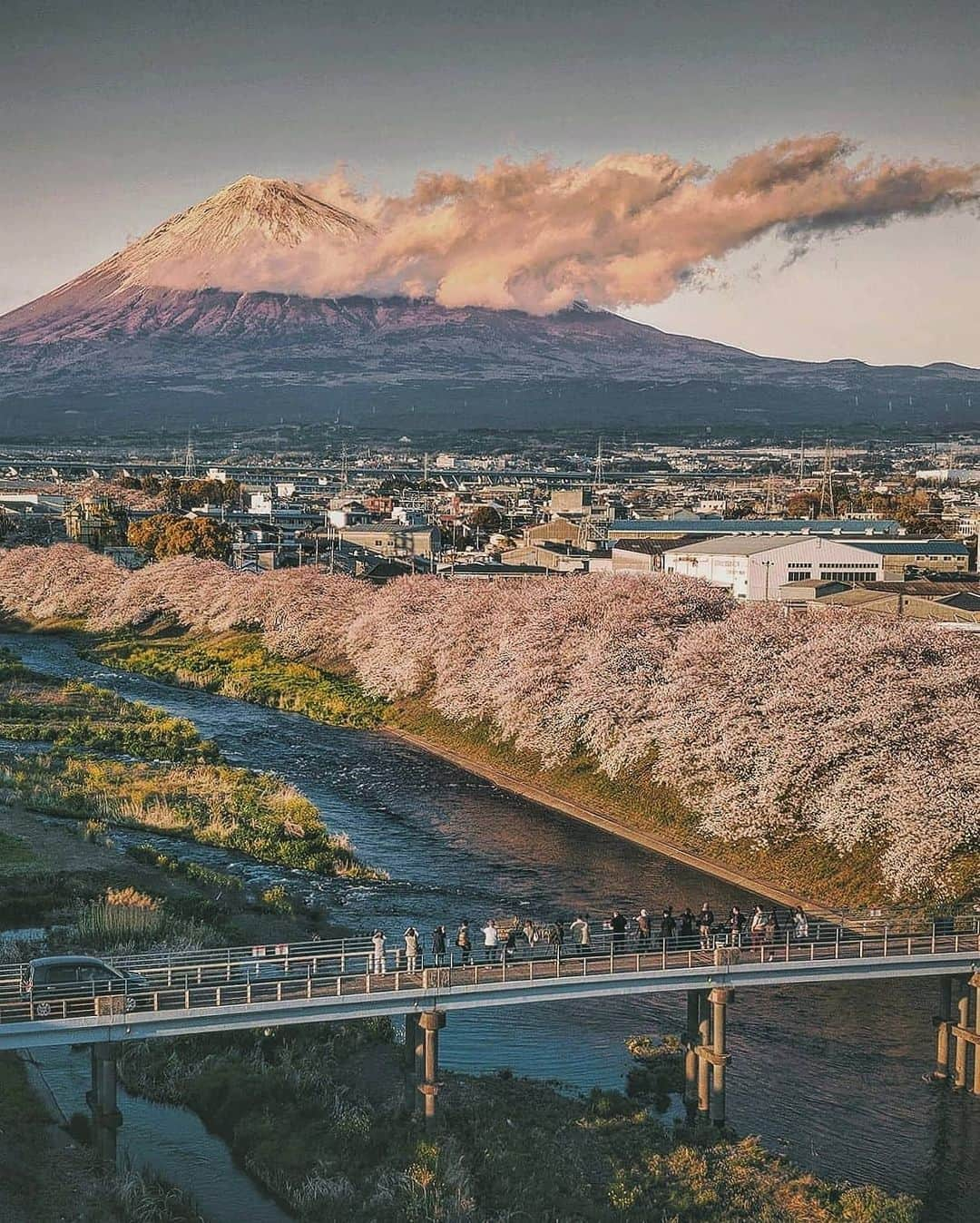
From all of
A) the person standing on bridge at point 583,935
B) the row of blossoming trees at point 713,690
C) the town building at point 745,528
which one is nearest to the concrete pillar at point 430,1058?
the person standing on bridge at point 583,935

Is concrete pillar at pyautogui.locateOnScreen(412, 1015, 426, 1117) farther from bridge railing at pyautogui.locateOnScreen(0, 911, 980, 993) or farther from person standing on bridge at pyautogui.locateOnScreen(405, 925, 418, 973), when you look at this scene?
bridge railing at pyautogui.locateOnScreen(0, 911, 980, 993)

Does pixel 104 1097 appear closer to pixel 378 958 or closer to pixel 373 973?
pixel 373 973

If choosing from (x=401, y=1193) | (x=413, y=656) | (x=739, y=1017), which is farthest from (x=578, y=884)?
(x=413, y=656)

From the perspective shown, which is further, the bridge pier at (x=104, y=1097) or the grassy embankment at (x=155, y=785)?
the grassy embankment at (x=155, y=785)

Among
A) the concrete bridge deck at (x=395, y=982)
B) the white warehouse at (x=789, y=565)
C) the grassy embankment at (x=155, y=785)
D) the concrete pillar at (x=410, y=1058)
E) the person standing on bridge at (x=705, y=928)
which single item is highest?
the white warehouse at (x=789, y=565)

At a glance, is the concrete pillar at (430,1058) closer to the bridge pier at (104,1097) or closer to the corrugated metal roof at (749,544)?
the bridge pier at (104,1097)

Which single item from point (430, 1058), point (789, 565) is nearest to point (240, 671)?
point (789, 565)
